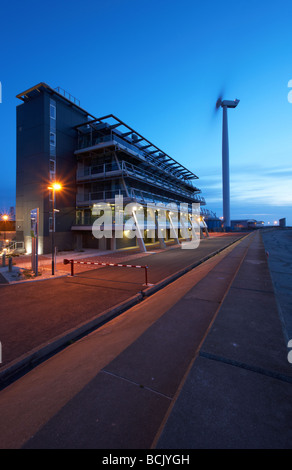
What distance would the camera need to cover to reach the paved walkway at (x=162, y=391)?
239cm

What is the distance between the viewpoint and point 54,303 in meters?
7.95

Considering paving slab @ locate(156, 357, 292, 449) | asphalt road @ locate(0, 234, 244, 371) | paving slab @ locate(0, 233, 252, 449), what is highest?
paving slab @ locate(156, 357, 292, 449)

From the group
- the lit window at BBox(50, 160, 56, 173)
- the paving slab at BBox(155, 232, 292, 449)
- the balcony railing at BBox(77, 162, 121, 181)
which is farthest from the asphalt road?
the lit window at BBox(50, 160, 56, 173)

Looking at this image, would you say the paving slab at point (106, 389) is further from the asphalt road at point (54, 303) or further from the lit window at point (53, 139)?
the lit window at point (53, 139)

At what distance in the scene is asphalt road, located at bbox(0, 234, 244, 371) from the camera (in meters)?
5.46

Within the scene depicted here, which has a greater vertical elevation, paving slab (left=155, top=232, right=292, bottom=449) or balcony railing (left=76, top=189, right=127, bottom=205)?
balcony railing (left=76, top=189, right=127, bottom=205)

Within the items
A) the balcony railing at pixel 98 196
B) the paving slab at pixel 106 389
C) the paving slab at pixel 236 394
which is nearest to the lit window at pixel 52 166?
the balcony railing at pixel 98 196

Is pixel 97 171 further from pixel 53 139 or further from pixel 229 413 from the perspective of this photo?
pixel 229 413

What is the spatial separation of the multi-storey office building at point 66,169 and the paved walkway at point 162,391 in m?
18.3

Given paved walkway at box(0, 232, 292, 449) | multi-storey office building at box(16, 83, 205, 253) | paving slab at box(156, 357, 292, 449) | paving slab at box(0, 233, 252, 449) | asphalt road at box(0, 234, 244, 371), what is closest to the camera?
paving slab at box(156, 357, 292, 449)

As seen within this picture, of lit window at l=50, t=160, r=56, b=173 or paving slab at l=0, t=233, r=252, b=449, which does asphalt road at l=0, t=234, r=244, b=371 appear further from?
lit window at l=50, t=160, r=56, b=173

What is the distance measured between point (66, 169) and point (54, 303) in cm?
2035

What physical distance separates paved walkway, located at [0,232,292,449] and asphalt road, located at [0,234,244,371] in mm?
1137
